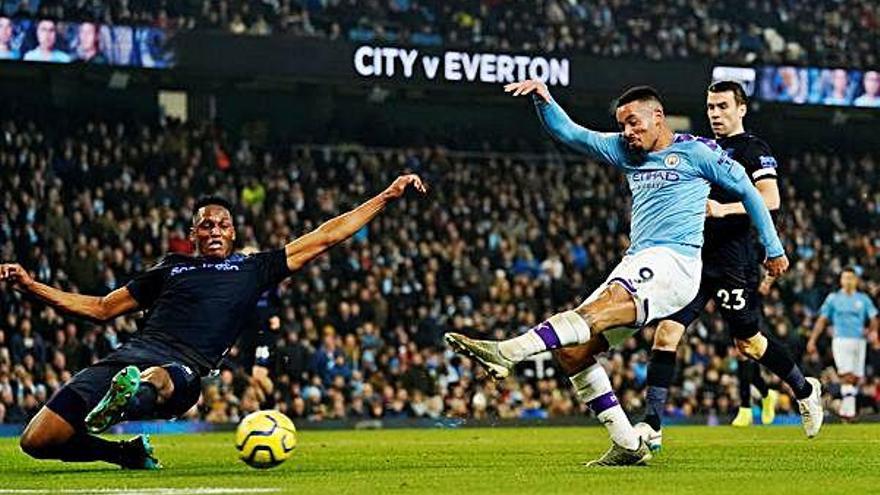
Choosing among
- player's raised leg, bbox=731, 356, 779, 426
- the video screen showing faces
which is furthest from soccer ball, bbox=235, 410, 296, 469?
the video screen showing faces

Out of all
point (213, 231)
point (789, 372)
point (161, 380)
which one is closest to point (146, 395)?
point (161, 380)

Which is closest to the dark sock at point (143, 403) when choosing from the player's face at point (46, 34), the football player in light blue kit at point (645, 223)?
the football player in light blue kit at point (645, 223)

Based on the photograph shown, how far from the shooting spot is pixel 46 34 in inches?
1169

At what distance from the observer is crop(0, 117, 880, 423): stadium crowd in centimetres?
2572

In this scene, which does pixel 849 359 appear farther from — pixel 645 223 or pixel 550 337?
pixel 550 337

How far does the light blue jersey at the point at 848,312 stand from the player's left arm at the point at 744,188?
11.7 m

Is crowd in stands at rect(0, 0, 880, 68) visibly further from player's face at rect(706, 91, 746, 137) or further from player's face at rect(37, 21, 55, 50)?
player's face at rect(706, 91, 746, 137)

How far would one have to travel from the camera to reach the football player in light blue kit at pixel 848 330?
22.3 metres

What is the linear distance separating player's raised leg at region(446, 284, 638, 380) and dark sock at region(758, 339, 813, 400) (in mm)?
3872

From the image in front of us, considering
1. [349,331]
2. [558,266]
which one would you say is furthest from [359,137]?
[349,331]

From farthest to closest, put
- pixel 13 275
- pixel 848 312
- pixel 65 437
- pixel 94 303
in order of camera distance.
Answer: pixel 848 312 < pixel 94 303 < pixel 65 437 < pixel 13 275

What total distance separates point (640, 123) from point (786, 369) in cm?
384

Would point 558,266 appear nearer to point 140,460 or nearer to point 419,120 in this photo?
point 419,120

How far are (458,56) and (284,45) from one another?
3.25 m
